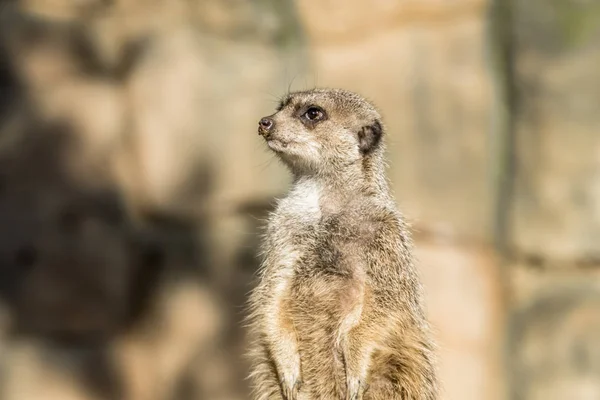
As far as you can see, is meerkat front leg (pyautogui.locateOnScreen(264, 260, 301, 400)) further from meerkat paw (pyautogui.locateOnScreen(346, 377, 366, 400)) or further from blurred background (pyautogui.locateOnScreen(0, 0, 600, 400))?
blurred background (pyautogui.locateOnScreen(0, 0, 600, 400))

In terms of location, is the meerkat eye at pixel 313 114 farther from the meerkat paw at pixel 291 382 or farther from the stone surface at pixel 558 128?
the stone surface at pixel 558 128

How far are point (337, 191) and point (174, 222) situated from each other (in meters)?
2.24

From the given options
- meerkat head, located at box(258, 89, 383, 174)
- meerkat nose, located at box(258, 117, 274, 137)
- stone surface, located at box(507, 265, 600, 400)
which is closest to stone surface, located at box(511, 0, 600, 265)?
stone surface, located at box(507, 265, 600, 400)

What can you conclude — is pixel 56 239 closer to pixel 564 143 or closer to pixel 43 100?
pixel 43 100

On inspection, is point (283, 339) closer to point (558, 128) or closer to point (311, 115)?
point (311, 115)

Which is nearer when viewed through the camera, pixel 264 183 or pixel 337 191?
pixel 337 191

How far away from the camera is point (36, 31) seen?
5316mm

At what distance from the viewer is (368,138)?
3271 mm

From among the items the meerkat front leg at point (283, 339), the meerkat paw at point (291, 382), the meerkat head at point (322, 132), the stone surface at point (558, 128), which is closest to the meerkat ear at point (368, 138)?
the meerkat head at point (322, 132)

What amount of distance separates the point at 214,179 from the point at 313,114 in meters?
2.11

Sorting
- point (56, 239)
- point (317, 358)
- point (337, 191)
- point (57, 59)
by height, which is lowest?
point (317, 358)

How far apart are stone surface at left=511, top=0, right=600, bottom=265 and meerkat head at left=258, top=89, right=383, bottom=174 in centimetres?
206

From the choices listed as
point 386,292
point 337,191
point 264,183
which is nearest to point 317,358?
point 386,292

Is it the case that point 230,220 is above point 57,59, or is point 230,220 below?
below
